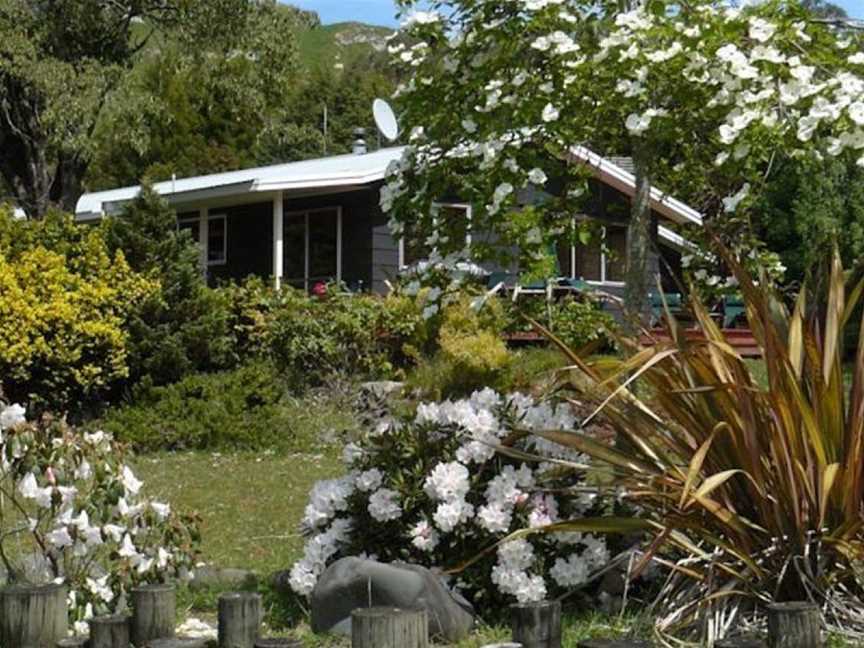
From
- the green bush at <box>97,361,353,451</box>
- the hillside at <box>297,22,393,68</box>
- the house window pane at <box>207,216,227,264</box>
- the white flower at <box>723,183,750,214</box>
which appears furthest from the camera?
the hillside at <box>297,22,393,68</box>

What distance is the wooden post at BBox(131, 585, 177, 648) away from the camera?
338cm

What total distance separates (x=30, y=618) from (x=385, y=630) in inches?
42.1

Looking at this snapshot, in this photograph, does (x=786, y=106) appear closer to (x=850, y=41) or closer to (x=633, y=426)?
(x=850, y=41)

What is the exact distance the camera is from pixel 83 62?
2427cm

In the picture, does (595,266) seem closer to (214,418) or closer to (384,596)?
(214,418)

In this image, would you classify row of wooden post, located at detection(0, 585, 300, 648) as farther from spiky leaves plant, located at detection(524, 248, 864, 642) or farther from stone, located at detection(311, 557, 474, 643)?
spiky leaves plant, located at detection(524, 248, 864, 642)

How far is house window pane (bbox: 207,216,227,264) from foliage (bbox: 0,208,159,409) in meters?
9.42

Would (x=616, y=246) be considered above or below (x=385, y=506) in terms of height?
above

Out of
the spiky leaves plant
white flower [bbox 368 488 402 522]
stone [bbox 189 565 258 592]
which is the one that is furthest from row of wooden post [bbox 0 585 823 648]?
stone [bbox 189 565 258 592]

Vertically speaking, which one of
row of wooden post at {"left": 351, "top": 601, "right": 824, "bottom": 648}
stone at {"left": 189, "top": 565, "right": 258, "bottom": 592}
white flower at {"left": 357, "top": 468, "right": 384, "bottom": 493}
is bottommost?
stone at {"left": 189, "top": 565, "right": 258, "bottom": 592}

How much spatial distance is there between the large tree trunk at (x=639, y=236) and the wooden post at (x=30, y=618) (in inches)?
142

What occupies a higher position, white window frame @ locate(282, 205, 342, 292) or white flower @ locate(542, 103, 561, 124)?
white window frame @ locate(282, 205, 342, 292)

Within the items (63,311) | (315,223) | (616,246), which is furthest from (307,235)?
(63,311)

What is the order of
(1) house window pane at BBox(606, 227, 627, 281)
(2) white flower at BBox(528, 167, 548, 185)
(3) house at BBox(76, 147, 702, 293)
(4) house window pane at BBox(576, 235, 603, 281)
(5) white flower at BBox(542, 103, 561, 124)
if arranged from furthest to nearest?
(4) house window pane at BBox(576, 235, 603, 281), (1) house window pane at BBox(606, 227, 627, 281), (3) house at BBox(76, 147, 702, 293), (2) white flower at BBox(528, 167, 548, 185), (5) white flower at BBox(542, 103, 561, 124)
